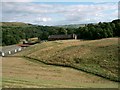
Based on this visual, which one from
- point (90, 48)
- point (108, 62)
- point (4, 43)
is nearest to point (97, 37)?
point (90, 48)

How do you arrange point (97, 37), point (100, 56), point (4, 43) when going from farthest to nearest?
point (4, 43) < point (97, 37) < point (100, 56)

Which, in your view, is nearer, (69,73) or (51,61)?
(69,73)

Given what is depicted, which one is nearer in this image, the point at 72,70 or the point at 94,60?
the point at 72,70

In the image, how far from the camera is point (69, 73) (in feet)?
129

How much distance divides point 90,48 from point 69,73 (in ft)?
71.3

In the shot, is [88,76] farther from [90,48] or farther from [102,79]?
[90,48]

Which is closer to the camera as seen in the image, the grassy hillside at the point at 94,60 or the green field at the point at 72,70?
the green field at the point at 72,70

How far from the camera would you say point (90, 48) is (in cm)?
5984

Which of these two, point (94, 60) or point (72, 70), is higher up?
point (94, 60)

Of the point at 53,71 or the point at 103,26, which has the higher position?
the point at 103,26

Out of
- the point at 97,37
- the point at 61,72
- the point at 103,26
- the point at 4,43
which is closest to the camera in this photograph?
the point at 61,72

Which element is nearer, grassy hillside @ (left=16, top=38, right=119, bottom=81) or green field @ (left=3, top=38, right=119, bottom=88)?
green field @ (left=3, top=38, right=119, bottom=88)

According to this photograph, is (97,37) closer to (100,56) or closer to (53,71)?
(100,56)

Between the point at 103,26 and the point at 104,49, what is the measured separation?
4432cm
